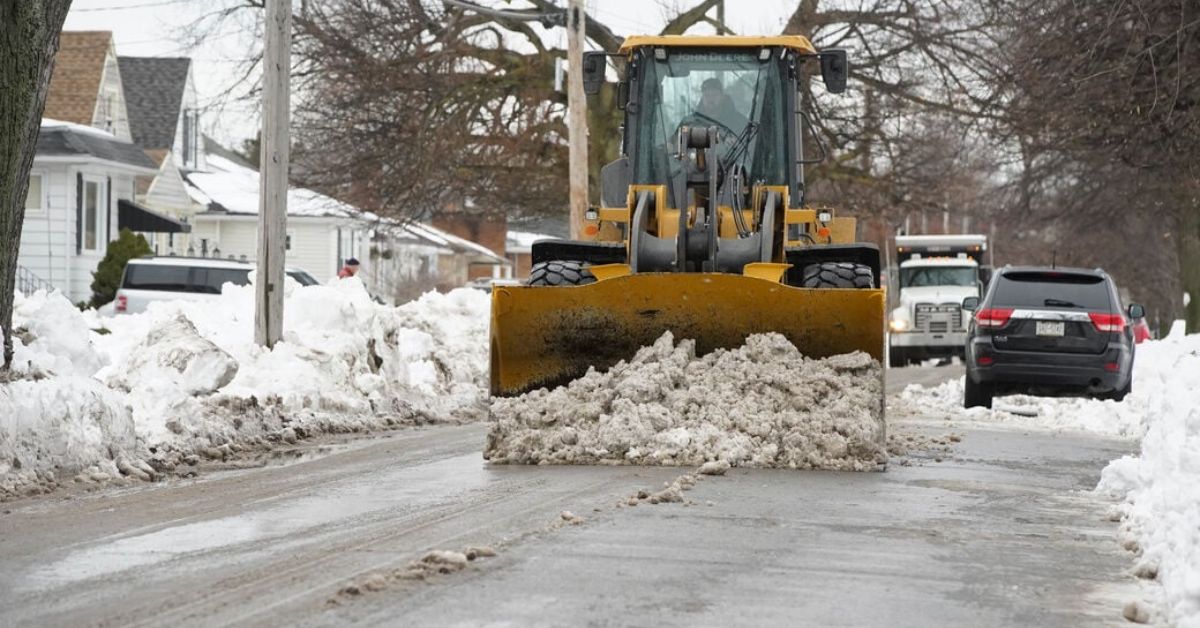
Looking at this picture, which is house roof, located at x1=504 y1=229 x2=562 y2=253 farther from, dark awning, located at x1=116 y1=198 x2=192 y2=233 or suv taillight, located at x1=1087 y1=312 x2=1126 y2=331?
suv taillight, located at x1=1087 y1=312 x2=1126 y2=331

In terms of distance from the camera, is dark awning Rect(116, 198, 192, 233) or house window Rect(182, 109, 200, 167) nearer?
dark awning Rect(116, 198, 192, 233)

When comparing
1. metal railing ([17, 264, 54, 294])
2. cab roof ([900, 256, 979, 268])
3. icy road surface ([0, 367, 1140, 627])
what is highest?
cab roof ([900, 256, 979, 268])

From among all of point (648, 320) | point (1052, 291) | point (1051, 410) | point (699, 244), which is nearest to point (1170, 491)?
point (648, 320)

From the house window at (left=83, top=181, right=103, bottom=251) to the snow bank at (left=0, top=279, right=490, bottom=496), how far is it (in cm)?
1651

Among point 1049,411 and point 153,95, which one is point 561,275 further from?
point 153,95

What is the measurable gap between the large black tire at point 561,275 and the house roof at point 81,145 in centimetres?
2425

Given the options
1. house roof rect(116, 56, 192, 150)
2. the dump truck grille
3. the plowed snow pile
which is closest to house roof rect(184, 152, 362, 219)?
house roof rect(116, 56, 192, 150)

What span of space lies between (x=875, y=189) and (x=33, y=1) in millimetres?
25214

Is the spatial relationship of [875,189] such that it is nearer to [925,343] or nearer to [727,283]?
[925,343]

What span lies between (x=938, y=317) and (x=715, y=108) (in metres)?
21.6

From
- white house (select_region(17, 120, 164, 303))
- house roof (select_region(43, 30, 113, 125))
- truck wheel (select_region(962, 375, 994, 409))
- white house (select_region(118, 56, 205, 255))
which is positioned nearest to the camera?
truck wheel (select_region(962, 375, 994, 409))

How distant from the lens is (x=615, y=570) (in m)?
6.98

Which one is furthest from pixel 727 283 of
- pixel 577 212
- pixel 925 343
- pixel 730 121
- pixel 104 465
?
pixel 925 343

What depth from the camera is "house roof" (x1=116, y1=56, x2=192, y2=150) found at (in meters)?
53.2
